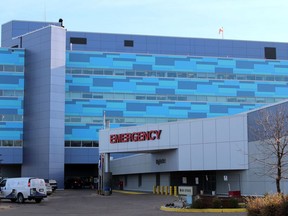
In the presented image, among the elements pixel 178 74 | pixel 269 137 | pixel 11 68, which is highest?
pixel 11 68

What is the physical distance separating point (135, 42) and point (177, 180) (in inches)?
1554

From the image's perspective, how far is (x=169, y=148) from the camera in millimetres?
49094

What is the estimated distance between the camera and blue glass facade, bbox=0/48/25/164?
7688cm

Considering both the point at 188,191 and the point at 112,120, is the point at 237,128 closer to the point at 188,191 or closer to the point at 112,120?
the point at 188,191

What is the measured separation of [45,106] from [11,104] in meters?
5.70

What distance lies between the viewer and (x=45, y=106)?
75938 millimetres

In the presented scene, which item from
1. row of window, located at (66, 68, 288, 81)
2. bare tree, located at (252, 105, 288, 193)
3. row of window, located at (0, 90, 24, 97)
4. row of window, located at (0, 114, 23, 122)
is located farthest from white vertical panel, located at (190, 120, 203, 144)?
row of window, located at (0, 90, 24, 97)

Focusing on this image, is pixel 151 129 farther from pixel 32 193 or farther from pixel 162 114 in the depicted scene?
pixel 162 114

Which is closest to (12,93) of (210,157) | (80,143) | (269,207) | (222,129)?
(80,143)

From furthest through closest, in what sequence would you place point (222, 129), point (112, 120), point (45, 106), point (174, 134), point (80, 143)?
1. point (112, 120)
2. point (80, 143)
3. point (45, 106)
4. point (174, 134)
5. point (222, 129)

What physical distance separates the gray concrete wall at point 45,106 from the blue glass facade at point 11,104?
A: 1.08 metres

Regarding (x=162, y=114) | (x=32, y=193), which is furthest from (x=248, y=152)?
(x=162, y=114)

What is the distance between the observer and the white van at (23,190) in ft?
121

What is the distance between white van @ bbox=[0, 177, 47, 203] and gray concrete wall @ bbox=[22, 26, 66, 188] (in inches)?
1452
